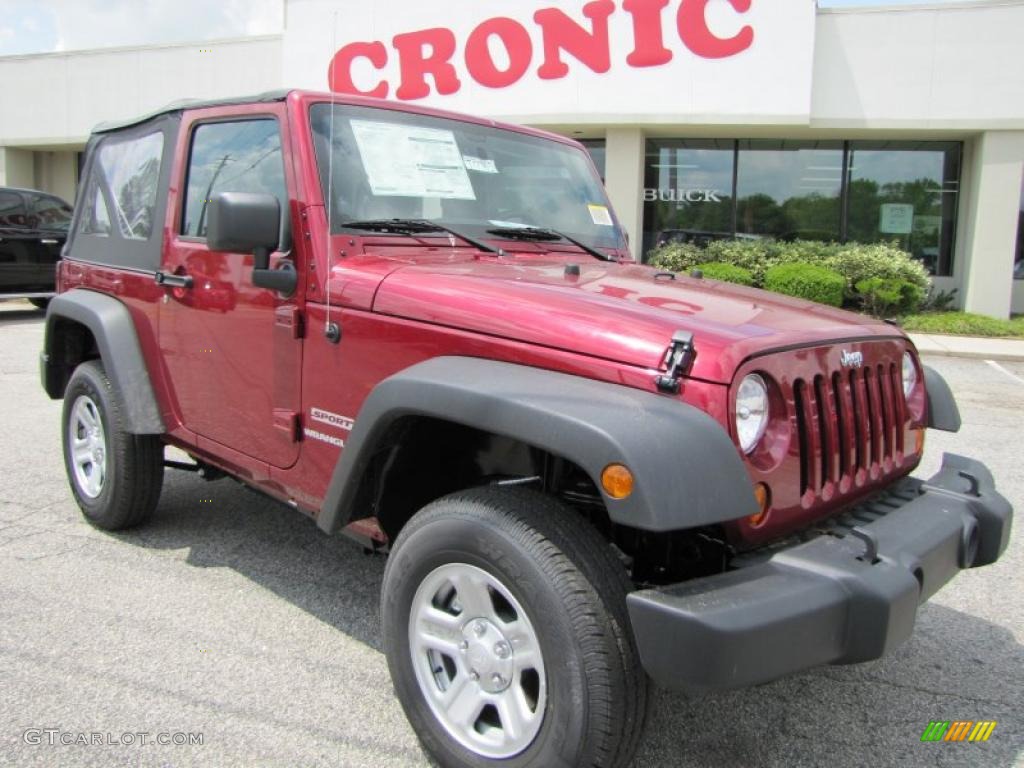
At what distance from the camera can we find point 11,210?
12312 mm

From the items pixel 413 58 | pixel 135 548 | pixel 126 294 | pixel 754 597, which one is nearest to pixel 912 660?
pixel 754 597

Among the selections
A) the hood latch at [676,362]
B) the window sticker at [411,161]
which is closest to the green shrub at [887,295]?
the window sticker at [411,161]

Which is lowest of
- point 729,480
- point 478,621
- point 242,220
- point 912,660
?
point 912,660

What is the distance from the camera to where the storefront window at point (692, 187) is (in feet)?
53.3

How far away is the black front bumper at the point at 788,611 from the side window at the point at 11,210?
12929 millimetres

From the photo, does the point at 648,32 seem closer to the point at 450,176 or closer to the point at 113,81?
the point at 450,176

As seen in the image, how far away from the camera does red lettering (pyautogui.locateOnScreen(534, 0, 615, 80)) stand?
14.4 meters

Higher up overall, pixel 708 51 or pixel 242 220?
pixel 708 51

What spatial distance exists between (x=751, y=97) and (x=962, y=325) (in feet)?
16.6

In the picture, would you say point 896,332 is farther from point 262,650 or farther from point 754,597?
point 262,650

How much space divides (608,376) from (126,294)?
275 centimetres

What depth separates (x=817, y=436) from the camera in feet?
7.67

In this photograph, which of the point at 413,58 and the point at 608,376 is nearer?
the point at 608,376

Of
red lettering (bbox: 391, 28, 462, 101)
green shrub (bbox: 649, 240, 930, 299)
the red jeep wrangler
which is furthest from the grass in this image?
the red jeep wrangler
